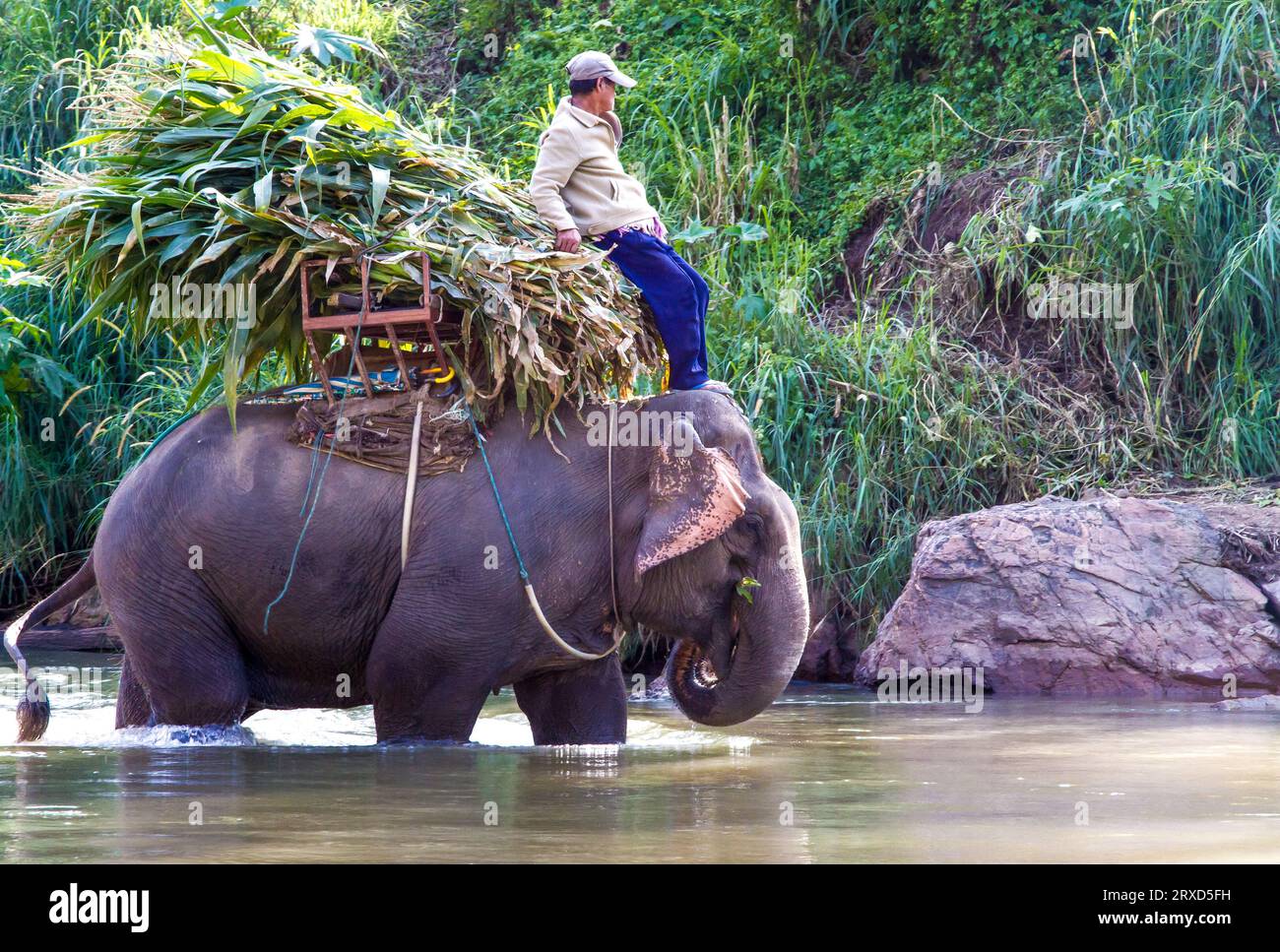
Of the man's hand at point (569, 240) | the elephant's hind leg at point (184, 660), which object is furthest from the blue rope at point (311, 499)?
the man's hand at point (569, 240)

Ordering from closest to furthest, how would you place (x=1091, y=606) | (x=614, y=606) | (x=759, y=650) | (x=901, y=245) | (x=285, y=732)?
(x=759, y=650), (x=614, y=606), (x=285, y=732), (x=1091, y=606), (x=901, y=245)

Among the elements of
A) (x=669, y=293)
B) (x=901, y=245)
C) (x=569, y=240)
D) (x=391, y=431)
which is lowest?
(x=391, y=431)

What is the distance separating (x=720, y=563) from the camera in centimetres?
602

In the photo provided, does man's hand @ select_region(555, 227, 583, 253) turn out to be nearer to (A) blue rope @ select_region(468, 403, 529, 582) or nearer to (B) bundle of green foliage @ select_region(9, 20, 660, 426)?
(B) bundle of green foliage @ select_region(9, 20, 660, 426)

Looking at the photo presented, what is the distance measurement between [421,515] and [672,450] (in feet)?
2.83

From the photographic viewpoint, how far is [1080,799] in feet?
15.4

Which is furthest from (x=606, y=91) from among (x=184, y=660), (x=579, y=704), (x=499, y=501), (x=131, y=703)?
(x=131, y=703)

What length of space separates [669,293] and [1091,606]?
2.82 m

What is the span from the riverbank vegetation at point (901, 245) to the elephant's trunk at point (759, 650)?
2.82 meters

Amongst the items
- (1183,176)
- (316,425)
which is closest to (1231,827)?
(316,425)

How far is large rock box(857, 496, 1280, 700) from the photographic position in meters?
7.80

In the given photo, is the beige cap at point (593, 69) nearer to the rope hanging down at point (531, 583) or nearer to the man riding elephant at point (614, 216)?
the man riding elephant at point (614, 216)

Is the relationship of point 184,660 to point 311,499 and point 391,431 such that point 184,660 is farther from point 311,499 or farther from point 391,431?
point 391,431

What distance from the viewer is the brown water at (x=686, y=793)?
13.0 feet
